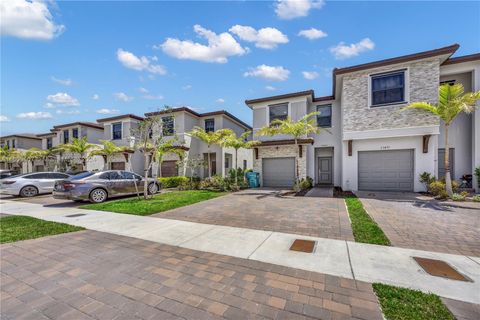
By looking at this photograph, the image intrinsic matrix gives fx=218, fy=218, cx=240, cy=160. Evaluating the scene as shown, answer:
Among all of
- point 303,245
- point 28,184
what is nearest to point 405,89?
point 303,245

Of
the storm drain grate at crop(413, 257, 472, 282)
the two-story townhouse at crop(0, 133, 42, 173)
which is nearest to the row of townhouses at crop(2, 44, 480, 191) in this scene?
the storm drain grate at crop(413, 257, 472, 282)

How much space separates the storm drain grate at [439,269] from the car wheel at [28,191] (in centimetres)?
1802

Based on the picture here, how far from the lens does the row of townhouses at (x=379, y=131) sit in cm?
1122

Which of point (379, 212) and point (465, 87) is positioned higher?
point (465, 87)

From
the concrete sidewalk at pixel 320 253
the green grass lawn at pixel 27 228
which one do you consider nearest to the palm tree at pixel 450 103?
the concrete sidewalk at pixel 320 253

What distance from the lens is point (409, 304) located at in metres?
2.57

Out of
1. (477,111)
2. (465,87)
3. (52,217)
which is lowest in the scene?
(52,217)

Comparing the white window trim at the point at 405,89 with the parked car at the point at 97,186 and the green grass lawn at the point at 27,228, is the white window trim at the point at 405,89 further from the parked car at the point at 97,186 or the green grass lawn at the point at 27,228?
the green grass lawn at the point at 27,228

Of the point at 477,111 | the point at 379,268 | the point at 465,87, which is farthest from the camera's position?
the point at 465,87

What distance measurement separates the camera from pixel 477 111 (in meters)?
11.1

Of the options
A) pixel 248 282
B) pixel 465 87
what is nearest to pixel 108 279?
pixel 248 282

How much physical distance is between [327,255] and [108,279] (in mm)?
3684

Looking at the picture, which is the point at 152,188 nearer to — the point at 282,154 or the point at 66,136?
the point at 282,154

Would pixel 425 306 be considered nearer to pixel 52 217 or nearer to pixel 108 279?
pixel 108 279
